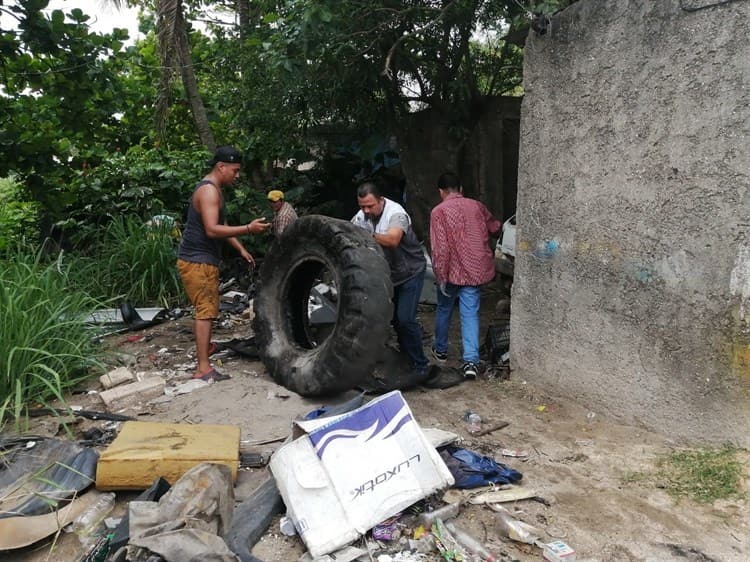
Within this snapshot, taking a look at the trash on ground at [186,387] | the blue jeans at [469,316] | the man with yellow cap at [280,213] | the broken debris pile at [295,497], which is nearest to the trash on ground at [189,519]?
the broken debris pile at [295,497]

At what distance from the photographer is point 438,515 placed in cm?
258

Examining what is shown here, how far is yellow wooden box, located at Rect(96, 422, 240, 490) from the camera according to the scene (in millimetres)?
2791

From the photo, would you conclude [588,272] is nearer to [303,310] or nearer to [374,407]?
[374,407]

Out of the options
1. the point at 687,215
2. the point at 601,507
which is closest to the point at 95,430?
the point at 601,507

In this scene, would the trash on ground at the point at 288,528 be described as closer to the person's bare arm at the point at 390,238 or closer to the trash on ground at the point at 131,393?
the trash on ground at the point at 131,393

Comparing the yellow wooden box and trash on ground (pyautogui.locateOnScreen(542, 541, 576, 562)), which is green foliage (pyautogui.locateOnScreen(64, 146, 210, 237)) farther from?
trash on ground (pyautogui.locateOnScreen(542, 541, 576, 562))

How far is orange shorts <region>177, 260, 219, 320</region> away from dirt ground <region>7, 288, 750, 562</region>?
55cm

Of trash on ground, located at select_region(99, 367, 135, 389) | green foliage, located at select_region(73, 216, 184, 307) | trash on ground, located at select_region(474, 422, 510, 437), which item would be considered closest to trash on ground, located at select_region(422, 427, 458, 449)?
trash on ground, located at select_region(474, 422, 510, 437)

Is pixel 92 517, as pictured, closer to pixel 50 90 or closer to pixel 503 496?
pixel 503 496

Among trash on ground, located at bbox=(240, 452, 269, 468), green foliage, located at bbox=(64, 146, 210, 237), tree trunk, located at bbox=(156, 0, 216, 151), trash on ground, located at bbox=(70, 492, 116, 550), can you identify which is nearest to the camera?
trash on ground, located at bbox=(70, 492, 116, 550)

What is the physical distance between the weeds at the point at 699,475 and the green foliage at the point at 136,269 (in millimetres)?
5288

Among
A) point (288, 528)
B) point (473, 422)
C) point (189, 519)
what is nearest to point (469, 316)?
point (473, 422)

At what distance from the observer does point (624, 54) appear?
337cm

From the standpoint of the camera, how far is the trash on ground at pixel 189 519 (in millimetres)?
2168
